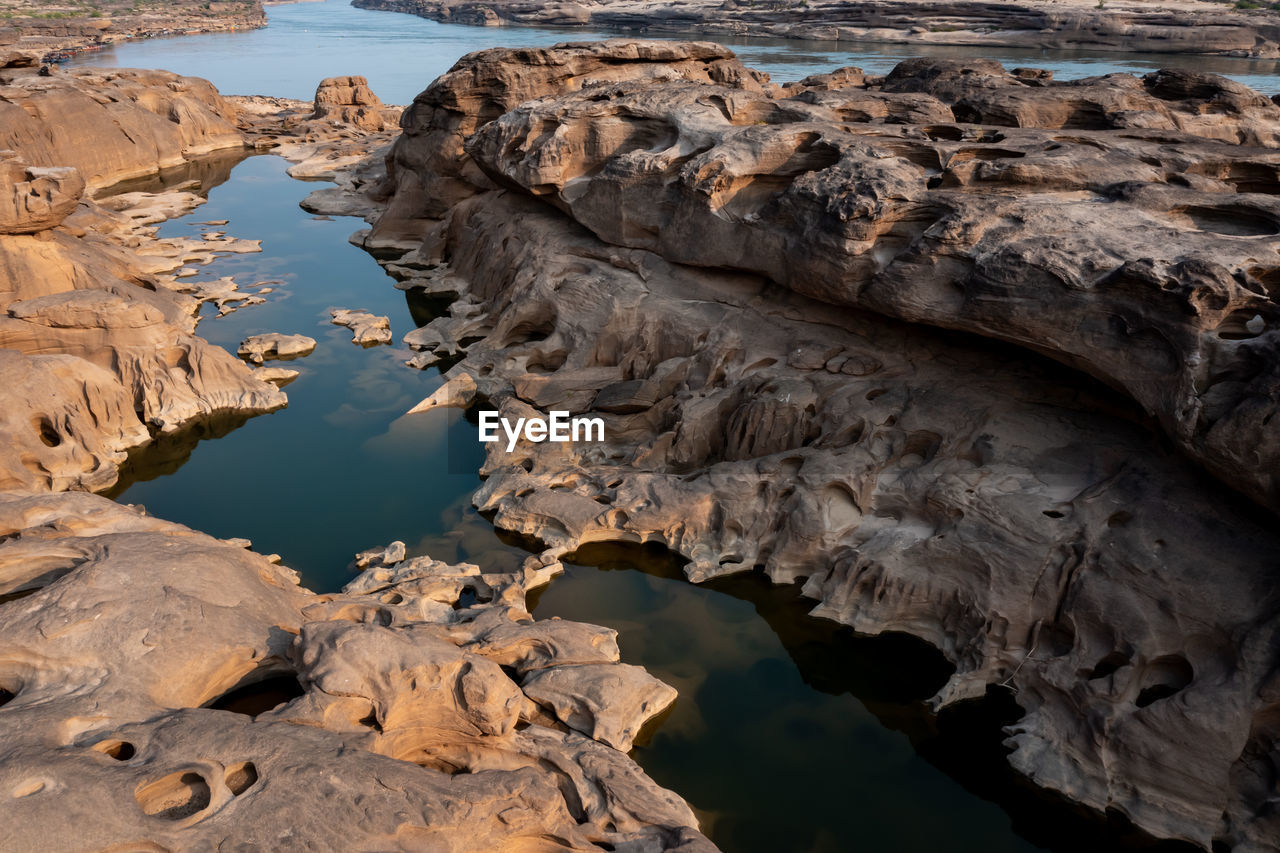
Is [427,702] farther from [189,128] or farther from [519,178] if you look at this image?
[189,128]

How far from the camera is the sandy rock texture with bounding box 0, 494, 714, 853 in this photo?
12.5 ft

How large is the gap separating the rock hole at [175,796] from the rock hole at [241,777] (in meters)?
0.10

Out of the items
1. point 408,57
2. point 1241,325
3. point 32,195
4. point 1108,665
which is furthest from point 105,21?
point 1108,665

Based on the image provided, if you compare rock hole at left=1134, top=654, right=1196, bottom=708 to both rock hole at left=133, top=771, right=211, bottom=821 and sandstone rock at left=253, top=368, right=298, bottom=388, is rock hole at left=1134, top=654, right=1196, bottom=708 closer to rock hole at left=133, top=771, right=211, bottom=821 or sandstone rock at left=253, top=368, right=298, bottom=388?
rock hole at left=133, top=771, right=211, bottom=821

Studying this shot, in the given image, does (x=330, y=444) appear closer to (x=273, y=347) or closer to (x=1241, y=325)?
(x=273, y=347)

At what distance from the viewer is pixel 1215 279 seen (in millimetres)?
5543

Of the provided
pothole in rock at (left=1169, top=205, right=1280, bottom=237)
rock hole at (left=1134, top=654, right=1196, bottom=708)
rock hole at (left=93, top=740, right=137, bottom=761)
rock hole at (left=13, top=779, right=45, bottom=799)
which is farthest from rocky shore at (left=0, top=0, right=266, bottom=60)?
rock hole at (left=1134, top=654, right=1196, bottom=708)

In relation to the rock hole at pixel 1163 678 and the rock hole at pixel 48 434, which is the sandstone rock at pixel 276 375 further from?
the rock hole at pixel 1163 678

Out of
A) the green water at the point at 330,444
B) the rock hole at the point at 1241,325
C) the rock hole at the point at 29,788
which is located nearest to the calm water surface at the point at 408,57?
the green water at the point at 330,444

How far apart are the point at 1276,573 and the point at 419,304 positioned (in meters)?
11.4

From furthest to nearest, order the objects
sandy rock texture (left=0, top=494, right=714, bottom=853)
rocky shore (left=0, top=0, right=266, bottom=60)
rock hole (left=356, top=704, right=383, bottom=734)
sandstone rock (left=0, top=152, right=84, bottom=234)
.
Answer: rocky shore (left=0, top=0, right=266, bottom=60) → sandstone rock (left=0, top=152, right=84, bottom=234) → rock hole (left=356, top=704, right=383, bottom=734) → sandy rock texture (left=0, top=494, right=714, bottom=853)

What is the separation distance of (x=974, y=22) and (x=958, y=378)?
44.7 meters

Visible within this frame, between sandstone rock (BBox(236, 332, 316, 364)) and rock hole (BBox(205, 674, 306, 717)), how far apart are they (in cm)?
714

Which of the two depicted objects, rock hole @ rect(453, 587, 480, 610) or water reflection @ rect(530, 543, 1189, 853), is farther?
rock hole @ rect(453, 587, 480, 610)
